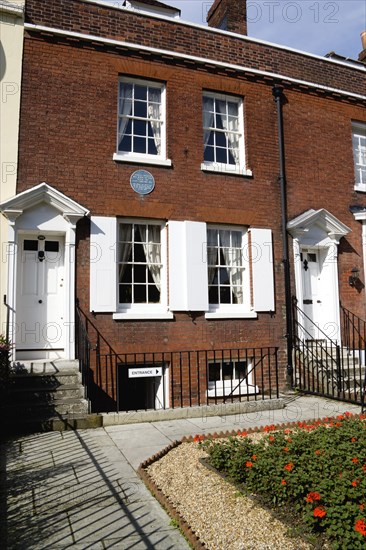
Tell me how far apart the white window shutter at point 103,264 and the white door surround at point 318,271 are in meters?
4.41

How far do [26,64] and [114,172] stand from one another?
276 cm

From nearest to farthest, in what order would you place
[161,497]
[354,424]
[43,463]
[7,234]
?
[161,497], [43,463], [354,424], [7,234]

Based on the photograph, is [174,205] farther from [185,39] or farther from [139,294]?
[185,39]

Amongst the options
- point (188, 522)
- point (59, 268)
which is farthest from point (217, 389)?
point (188, 522)

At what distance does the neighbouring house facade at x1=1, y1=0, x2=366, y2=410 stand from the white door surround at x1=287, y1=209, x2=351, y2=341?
0.05m

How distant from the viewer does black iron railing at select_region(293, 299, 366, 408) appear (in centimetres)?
955

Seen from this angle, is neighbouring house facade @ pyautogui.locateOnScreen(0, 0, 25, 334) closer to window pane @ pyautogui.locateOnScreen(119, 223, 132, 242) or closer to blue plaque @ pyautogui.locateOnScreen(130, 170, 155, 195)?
window pane @ pyautogui.locateOnScreen(119, 223, 132, 242)

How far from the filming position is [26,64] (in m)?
9.58

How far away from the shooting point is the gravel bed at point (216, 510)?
369 cm

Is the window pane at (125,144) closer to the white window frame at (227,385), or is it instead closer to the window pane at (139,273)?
the window pane at (139,273)

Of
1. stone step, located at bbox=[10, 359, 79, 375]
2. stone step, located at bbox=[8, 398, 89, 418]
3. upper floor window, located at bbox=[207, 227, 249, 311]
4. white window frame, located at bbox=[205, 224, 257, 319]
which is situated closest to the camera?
stone step, located at bbox=[8, 398, 89, 418]

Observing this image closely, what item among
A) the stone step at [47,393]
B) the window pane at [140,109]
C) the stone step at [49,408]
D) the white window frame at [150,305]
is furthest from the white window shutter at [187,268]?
the stone step at [49,408]

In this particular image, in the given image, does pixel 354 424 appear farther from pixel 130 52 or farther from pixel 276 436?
pixel 130 52

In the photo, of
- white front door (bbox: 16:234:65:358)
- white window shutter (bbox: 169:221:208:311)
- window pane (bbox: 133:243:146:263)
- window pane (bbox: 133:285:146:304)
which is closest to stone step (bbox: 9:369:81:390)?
white front door (bbox: 16:234:65:358)
